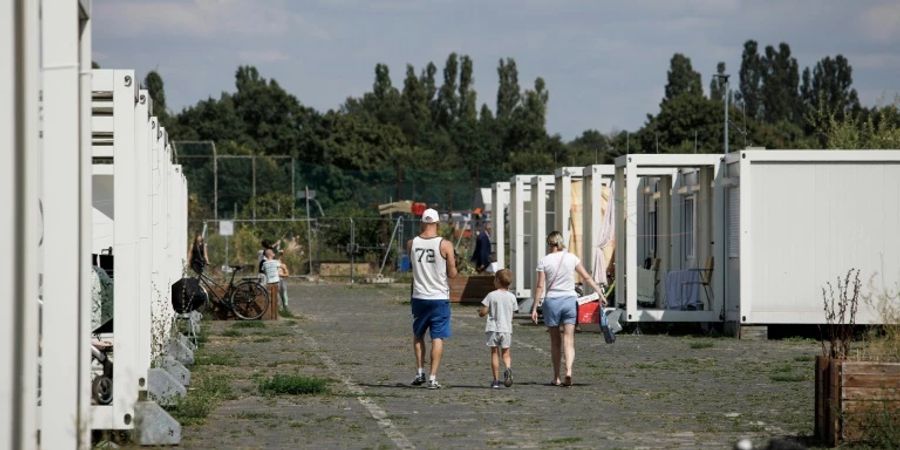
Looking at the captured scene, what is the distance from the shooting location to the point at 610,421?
1394 centimetres

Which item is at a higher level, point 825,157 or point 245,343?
point 825,157

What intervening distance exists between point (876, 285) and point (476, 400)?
11.6m

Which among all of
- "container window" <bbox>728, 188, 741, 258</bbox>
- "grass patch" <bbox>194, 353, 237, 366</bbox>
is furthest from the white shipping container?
"grass patch" <bbox>194, 353, 237, 366</bbox>

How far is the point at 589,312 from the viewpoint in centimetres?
2684

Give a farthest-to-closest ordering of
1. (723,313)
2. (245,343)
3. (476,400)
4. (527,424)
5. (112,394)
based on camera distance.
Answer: (723,313) < (245,343) < (476,400) < (527,424) < (112,394)

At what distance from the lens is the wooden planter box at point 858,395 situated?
1200cm

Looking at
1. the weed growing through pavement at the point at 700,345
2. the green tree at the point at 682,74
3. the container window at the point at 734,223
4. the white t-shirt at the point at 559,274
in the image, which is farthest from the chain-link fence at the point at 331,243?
the green tree at the point at 682,74

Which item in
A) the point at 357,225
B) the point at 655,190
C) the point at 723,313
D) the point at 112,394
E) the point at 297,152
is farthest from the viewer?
the point at 297,152

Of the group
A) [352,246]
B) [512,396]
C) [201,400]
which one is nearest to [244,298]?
[512,396]

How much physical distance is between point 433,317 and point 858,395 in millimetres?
6051

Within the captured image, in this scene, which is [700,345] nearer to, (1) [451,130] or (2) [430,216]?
(2) [430,216]

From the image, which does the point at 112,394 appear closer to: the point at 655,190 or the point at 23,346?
the point at 23,346

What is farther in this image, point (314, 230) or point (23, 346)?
point (314, 230)

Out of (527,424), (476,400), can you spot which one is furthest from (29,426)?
(476,400)
